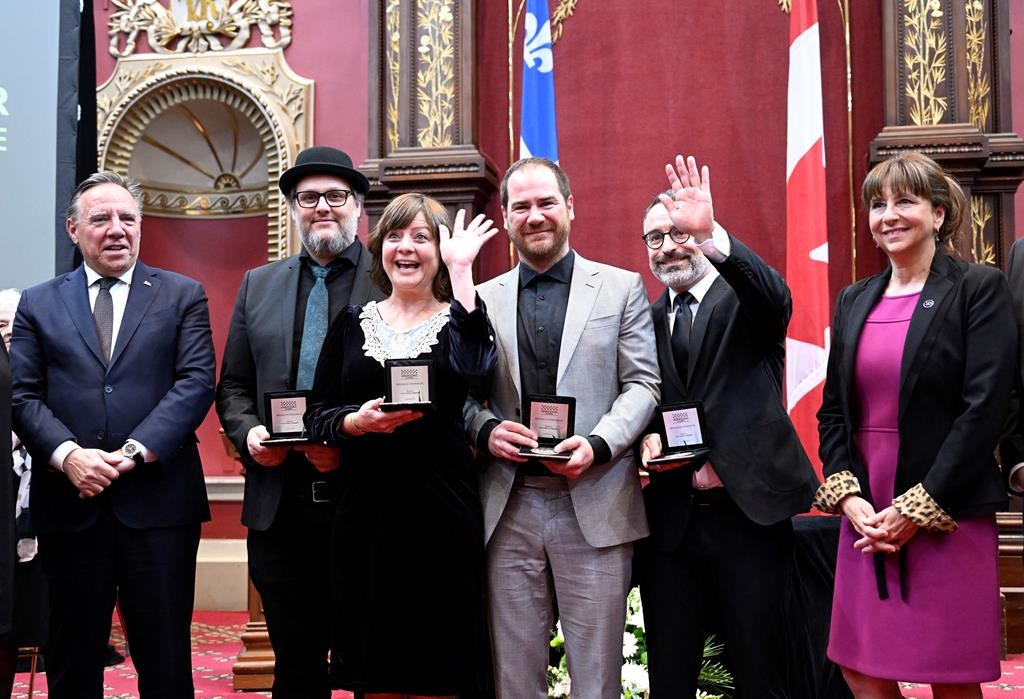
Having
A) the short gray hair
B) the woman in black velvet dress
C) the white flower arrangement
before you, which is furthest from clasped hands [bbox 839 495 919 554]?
the short gray hair

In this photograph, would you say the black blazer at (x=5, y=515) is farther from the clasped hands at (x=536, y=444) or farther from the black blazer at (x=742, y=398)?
the black blazer at (x=742, y=398)

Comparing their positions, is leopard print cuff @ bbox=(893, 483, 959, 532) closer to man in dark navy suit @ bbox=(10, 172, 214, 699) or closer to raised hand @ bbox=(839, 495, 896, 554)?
raised hand @ bbox=(839, 495, 896, 554)

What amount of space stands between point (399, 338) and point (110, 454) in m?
0.81

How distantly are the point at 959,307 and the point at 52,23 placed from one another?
3372 mm

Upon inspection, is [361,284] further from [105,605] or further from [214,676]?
[214,676]

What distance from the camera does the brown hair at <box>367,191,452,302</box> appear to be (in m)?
2.57

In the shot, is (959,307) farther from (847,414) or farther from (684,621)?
(684,621)

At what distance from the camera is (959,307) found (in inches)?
89.8

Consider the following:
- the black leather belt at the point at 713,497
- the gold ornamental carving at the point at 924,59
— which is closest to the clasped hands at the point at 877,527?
the black leather belt at the point at 713,497

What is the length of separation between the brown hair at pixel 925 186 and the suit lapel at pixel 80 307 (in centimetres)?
201

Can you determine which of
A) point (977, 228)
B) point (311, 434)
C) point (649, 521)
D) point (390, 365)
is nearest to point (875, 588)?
point (649, 521)

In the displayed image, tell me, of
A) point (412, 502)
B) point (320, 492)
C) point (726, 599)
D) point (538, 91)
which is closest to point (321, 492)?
point (320, 492)

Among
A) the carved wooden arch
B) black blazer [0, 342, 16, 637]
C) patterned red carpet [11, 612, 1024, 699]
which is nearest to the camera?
black blazer [0, 342, 16, 637]

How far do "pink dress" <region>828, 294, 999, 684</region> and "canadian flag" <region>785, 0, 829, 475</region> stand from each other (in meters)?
2.06
